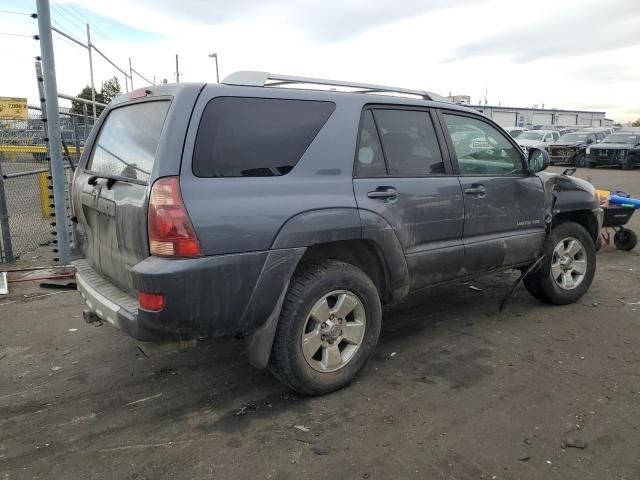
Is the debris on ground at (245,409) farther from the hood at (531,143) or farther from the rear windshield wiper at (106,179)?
the hood at (531,143)

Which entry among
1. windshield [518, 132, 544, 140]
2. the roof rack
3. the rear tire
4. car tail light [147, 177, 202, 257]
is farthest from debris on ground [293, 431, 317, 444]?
windshield [518, 132, 544, 140]

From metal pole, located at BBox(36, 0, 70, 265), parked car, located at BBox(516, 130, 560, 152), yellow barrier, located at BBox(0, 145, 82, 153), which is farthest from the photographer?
parked car, located at BBox(516, 130, 560, 152)

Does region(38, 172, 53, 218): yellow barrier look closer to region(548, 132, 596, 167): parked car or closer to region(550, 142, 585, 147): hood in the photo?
region(548, 132, 596, 167): parked car

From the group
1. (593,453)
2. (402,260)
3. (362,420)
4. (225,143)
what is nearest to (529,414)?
(593,453)

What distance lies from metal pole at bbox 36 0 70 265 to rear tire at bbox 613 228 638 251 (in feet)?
24.5

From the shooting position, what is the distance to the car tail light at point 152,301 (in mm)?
2637

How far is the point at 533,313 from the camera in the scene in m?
4.82

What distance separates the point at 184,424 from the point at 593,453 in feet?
7.27

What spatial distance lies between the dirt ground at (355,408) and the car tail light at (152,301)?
29 centimetres

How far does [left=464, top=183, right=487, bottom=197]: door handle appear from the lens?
13.1ft

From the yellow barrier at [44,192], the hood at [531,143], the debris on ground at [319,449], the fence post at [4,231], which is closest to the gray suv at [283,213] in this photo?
the debris on ground at [319,449]

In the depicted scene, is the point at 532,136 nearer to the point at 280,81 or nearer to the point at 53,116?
the point at 53,116

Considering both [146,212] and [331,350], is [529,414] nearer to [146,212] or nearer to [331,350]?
[331,350]

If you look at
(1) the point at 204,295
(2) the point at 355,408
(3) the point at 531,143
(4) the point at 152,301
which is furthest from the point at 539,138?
(4) the point at 152,301
